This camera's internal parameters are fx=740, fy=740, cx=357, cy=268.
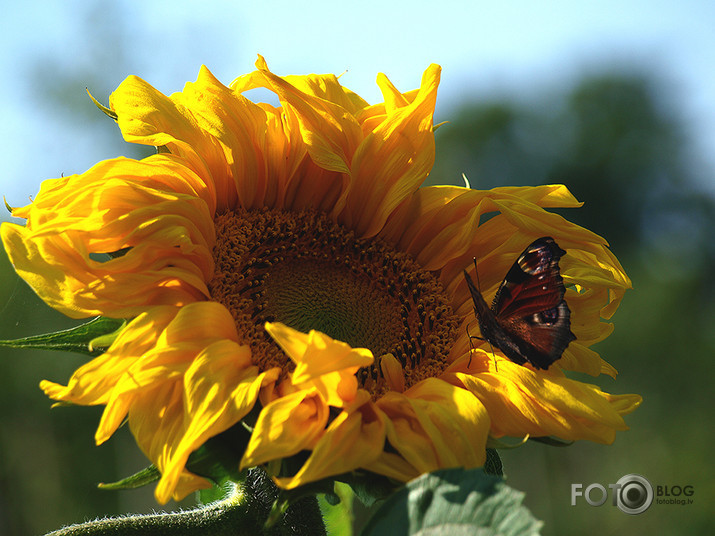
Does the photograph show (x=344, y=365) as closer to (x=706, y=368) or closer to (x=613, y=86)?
(x=706, y=368)

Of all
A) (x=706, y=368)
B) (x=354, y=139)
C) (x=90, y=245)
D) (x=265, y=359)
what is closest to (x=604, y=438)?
(x=265, y=359)

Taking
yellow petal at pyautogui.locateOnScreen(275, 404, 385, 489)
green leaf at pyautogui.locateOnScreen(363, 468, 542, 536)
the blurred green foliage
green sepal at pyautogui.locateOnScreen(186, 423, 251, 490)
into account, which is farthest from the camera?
the blurred green foliage

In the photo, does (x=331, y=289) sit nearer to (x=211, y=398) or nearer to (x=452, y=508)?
(x=211, y=398)

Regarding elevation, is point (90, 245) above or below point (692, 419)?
above

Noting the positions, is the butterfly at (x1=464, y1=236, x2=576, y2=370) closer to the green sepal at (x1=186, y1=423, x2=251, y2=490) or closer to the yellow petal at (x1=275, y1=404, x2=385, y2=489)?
the yellow petal at (x1=275, y1=404, x2=385, y2=489)

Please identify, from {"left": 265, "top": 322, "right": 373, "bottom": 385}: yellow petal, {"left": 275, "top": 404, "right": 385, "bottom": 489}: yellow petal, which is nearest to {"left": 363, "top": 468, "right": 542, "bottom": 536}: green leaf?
{"left": 275, "top": 404, "right": 385, "bottom": 489}: yellow petal
